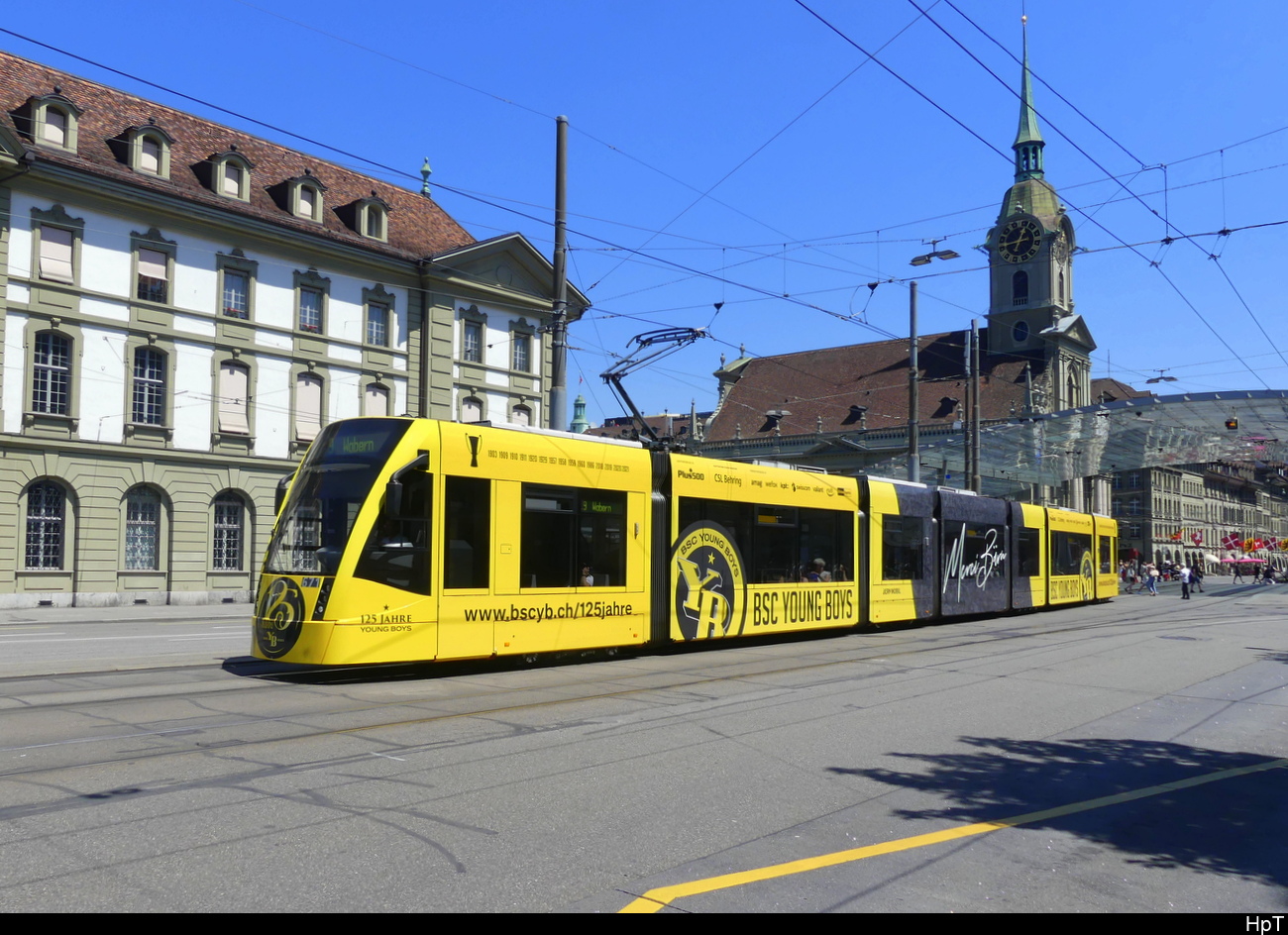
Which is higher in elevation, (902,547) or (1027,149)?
(1027,149)

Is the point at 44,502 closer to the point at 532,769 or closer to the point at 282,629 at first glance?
the point at 282,629

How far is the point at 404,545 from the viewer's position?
1230 centimetres

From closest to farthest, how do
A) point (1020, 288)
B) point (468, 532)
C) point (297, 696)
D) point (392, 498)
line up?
1. point (297, 696)
2. point (392, 498)
3. point (468, 532)
4. point (1020, 288)

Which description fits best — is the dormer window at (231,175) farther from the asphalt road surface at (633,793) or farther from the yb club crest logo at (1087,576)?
the yb club crest logo at (1087,576)

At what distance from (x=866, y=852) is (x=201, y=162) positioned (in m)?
32.2

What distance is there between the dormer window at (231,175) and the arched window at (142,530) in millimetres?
9015

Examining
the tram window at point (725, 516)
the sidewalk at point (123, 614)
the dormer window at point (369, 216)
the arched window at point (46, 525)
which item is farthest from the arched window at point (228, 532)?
the tram window at point (725, 516)

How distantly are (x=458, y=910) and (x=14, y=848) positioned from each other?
7.49 feet

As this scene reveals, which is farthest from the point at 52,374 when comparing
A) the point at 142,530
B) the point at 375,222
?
the point at 375,222

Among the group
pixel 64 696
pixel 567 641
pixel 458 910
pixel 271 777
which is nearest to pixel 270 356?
pixel 567 641

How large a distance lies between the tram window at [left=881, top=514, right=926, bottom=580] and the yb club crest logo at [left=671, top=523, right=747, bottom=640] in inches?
209

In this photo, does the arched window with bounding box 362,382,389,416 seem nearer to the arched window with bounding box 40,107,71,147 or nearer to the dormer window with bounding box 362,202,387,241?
the dormer window with bounding box 362,202,387,241

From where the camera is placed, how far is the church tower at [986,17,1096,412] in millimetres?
85625

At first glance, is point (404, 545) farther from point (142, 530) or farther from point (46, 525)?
point (142, 530)
